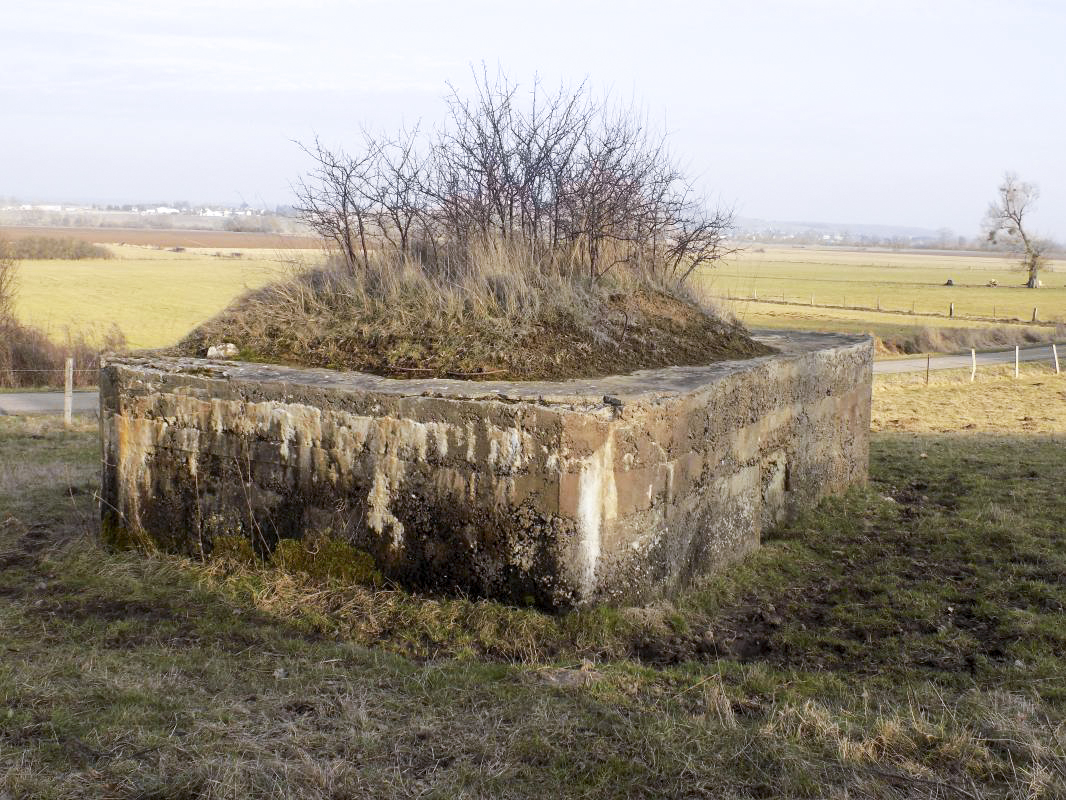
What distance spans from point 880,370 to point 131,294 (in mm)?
31573

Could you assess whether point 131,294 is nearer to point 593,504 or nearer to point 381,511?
point 381,511

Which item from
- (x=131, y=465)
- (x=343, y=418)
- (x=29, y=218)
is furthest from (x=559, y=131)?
(x=29, y=218)

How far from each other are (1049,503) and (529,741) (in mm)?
6293

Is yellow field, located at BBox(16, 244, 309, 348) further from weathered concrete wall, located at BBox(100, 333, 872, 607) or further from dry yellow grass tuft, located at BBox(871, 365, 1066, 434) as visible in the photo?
weathered concrete wall, located at BBox(100, 333, 872, 607)

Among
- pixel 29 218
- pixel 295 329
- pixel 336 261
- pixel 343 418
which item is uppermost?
pixel 29 218

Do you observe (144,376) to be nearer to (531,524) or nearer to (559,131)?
(531,524)

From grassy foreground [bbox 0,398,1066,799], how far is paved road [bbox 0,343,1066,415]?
1044 centimetres

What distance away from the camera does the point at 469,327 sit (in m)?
6.72

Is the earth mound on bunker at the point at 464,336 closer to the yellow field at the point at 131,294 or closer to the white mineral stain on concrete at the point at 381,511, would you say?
the white mineral stain on concrete at the point at 381,511

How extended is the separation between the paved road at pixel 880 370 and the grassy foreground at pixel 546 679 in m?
10.4

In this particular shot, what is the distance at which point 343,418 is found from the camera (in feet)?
18.5

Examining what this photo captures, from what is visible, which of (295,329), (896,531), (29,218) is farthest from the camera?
(29,218)

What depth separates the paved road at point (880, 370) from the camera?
17016 mm

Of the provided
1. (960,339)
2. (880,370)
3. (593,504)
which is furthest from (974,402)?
(593,504)
